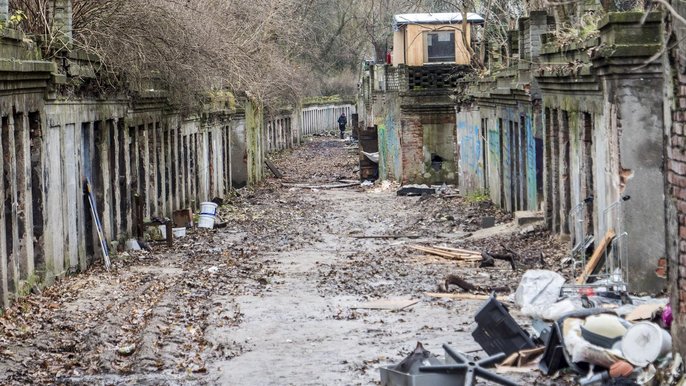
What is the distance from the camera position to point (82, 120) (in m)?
21.3

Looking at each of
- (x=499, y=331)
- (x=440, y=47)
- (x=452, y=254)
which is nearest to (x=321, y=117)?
(x=440, y=47)

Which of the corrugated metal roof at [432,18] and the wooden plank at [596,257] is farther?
the corrugated metal roof at [432,18]

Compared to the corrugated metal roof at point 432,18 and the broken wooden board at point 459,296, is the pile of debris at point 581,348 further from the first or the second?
the corrugated metal roof at point 432,18

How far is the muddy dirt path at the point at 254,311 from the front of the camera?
12492 millimetres

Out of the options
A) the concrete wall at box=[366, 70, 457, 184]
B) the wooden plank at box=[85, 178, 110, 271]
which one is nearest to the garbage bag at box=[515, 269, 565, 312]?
the wooden plank at box=[85, 178, 110, 271]

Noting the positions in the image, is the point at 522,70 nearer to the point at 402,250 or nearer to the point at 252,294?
the point at 402,250

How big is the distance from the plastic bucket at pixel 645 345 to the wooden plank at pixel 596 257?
6.01 metres

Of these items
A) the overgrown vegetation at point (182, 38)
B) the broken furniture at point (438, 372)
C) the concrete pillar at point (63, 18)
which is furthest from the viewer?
the overgrown vegetation at point (182, 38)

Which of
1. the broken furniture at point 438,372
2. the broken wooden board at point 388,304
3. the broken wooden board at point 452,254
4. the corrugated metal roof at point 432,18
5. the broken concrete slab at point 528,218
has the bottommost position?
the broken wooden board at point 452,254

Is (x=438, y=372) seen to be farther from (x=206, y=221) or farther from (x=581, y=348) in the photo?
(x=206, y=221)

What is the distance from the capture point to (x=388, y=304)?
16.8 m

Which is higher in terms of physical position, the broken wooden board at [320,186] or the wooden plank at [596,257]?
the wooden plank at [596,257]

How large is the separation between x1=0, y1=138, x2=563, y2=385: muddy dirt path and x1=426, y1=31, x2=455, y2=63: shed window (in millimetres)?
17420

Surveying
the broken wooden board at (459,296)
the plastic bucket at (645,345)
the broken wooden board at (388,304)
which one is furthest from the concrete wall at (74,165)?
the plastic bucket at (645,345)
